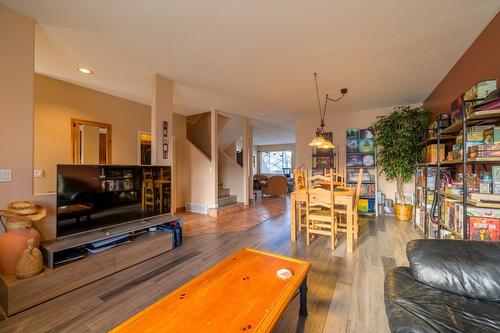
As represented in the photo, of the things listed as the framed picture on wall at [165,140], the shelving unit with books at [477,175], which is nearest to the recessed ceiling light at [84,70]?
the framed picture on wall at [165,140]

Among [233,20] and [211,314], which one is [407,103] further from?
[211,314]

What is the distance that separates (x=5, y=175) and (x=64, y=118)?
2.10 m

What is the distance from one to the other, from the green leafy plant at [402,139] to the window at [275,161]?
8.08m

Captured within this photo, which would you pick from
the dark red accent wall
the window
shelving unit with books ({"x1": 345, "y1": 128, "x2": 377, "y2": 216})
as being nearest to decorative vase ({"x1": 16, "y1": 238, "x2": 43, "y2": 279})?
the dark red accent wall

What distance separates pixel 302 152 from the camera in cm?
574

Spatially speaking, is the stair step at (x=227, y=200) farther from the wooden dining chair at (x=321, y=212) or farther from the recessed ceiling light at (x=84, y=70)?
the recessed ceiling light at (x=84, y=70)

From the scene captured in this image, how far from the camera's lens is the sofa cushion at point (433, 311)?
3.17 feet

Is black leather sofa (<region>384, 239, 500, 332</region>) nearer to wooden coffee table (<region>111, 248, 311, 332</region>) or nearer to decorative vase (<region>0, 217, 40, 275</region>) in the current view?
wooden coffee table (<region>111, 248, 311, 332</region>)

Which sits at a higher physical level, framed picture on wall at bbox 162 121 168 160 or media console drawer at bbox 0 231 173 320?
framed picture on wall at bbox 162 121 168 160

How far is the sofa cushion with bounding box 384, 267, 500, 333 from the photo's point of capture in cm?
97

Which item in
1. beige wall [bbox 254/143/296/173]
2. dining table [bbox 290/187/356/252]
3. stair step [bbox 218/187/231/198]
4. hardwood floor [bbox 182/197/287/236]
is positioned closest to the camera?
dining table [bbox 290/187/356/252]

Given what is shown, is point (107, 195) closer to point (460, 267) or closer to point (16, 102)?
point (16, 102)

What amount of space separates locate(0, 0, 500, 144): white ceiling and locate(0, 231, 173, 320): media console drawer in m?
2.28

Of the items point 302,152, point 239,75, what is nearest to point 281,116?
point 302,152
